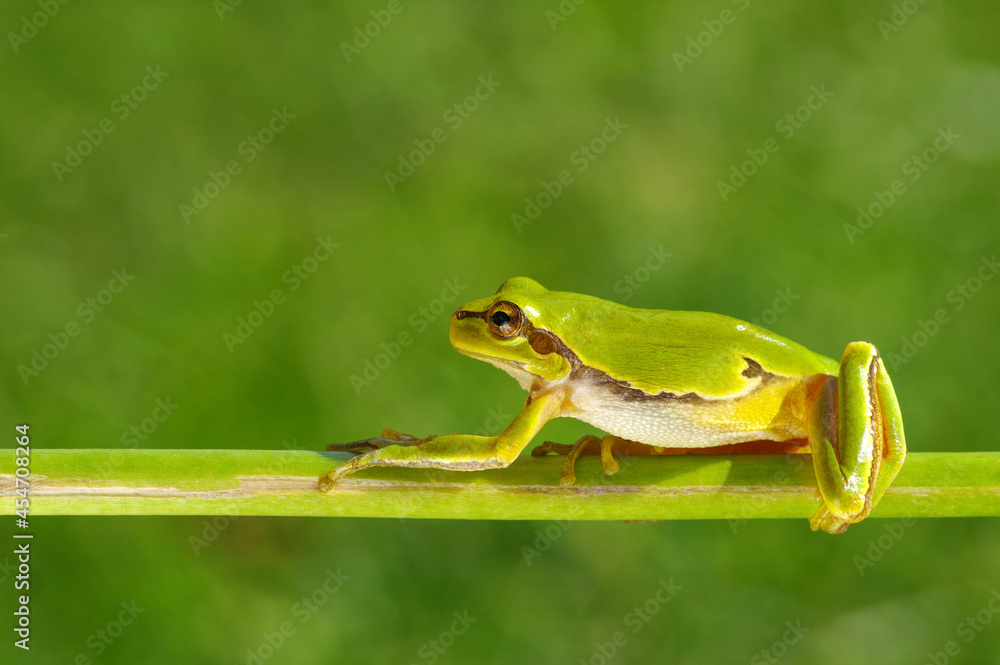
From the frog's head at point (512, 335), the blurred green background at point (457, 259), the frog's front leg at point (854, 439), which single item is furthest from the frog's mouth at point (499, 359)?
the blurred green background at point (457, 259)

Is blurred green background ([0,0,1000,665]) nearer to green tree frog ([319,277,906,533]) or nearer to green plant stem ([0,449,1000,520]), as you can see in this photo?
green tree frog ([319,277,906,533])

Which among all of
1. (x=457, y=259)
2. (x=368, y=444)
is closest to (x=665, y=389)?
(x=368, y=444)

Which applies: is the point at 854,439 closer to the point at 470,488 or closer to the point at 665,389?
the point at 665,389

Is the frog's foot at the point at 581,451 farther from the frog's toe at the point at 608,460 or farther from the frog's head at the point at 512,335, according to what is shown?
the frog's head at the point at 512,335

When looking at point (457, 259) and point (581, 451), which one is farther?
point (457, 259)

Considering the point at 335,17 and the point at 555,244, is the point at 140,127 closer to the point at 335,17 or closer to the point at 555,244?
the point at 335,17

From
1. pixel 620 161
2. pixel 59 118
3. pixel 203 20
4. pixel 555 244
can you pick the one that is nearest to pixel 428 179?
pixel 555 244
